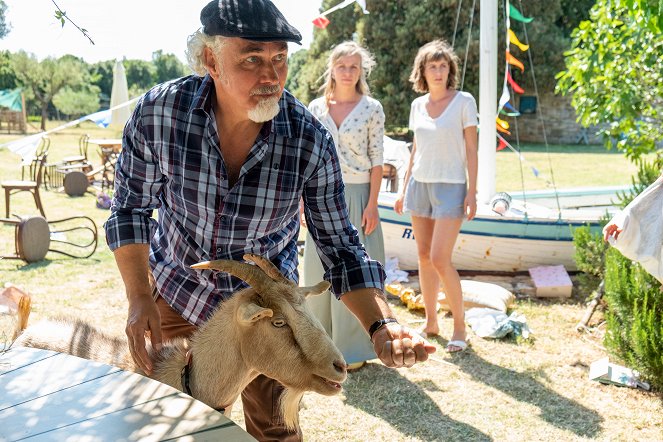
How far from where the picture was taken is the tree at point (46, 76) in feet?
112

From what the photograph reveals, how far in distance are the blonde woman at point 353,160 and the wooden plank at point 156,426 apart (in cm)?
353

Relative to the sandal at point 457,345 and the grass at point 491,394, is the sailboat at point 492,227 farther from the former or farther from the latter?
the sandal at point 457,345

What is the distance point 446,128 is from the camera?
598cm

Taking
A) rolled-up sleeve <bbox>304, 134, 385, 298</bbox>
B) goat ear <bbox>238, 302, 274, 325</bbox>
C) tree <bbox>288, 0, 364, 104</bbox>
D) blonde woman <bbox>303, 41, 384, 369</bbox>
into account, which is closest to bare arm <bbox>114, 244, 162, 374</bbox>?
goat ear <bbox>238, 302, 274, 325</bbox>

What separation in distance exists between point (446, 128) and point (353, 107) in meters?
0.90

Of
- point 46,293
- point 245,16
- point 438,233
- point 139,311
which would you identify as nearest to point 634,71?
point 438,233

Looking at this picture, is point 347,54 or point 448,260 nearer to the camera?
point 347,54

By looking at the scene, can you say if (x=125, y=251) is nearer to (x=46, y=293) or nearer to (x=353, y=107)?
(x=353, y=107)

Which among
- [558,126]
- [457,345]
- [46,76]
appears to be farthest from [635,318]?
[46,76]

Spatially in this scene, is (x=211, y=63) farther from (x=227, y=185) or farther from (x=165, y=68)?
(x=165, y=68)

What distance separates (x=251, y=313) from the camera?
87.4 inches

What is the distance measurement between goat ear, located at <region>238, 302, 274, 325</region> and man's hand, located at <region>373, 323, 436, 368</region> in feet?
1.25

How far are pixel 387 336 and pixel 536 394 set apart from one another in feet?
10.7

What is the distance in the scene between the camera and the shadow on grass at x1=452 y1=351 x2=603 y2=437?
4.70 meters
